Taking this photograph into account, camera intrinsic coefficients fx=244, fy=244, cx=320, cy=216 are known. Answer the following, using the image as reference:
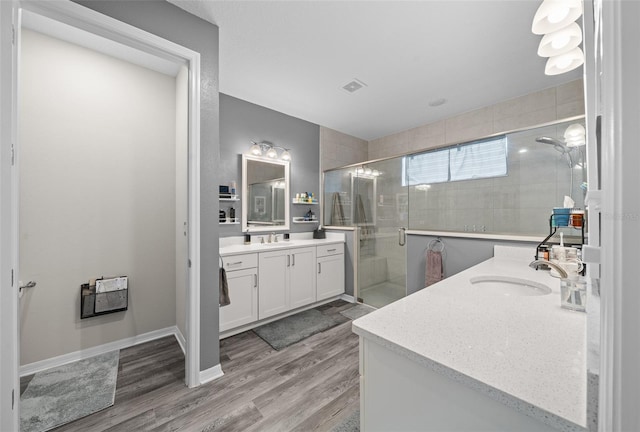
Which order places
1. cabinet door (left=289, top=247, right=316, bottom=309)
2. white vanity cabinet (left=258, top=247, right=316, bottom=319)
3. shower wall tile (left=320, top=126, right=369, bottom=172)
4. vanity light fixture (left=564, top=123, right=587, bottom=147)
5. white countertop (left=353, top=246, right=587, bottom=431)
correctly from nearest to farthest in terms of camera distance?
white countertop (left=353, top=246, right=587, bottom=431), vanity light fixture (left=564, top=123, right=587, bottom=147), white vanity cabinet (left=258, top=247, right=316, bottom=319), cabinet door (left=289, top=247, right=316, bottom=309), shower wall tile (left=320, top=126, right=369, bottom=172)

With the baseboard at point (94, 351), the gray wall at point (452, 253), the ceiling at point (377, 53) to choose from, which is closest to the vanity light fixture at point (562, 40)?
the ceiling at point (377, 53)

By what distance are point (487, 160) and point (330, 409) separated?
2.50m

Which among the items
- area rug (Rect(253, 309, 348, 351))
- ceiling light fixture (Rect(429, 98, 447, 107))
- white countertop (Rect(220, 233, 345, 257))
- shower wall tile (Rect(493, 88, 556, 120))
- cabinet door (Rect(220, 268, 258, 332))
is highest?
ceiling light fixture (Rect(429, 98, 447, 107))

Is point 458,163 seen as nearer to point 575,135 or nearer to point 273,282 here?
point 575,135

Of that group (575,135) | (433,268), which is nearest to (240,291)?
(433,268)

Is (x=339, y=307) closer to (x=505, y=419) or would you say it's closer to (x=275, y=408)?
(x=275, y=408)

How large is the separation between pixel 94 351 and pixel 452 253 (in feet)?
11.1

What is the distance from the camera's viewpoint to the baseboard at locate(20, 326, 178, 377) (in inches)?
73.2

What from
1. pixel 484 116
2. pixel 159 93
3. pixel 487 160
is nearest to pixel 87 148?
pixel 159 93

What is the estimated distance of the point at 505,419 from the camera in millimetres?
543

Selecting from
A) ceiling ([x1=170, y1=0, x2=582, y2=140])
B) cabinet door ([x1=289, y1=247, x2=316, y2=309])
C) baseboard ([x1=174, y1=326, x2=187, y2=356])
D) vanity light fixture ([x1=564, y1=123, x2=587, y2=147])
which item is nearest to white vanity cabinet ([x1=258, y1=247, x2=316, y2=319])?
cabinet door ([x1=289, y1=247, x2=316, y2=309])

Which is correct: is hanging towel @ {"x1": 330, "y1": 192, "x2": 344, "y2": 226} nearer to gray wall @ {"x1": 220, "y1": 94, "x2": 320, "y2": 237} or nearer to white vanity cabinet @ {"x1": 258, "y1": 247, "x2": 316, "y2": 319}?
gray wall @ {"x1": 220, "y1": 94, "x2": 320, "y2": 237}

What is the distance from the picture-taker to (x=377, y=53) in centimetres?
215

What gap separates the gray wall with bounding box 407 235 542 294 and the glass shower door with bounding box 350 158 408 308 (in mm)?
115
